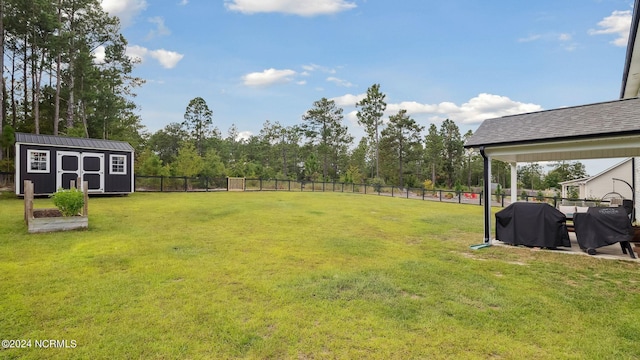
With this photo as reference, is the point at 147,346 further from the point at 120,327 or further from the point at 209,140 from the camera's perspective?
the point at 209,140

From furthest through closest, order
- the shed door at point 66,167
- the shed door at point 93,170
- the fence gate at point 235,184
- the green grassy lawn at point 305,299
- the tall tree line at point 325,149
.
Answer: the tall tree line at point 325,149, the fence gate at point 235,184, the shed door at point 93,170, the shed door at point 66,167, the green grassy lawn at point 305,299

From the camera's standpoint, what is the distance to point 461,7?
39.0ft

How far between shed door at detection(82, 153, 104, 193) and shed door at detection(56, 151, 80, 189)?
0.91 feet

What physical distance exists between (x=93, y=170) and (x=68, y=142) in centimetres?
160

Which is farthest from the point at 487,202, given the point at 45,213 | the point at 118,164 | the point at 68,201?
the point at 118,164

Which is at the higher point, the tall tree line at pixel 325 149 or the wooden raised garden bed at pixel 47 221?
the tall tree line at pixel 325 149

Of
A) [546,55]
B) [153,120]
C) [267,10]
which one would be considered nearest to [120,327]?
[267,10]

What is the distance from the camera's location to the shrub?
24.5ft

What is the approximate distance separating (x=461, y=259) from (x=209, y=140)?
38.1 meters

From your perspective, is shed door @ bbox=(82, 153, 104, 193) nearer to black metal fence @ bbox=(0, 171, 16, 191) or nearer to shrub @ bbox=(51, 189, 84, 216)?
black metal fence @ bbox=(0, 171, 16, 191)

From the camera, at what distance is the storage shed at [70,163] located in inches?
516

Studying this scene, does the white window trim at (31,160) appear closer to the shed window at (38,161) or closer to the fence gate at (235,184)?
the shed window at (38,161)

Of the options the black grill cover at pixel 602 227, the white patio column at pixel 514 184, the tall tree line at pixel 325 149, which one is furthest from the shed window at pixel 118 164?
the black grill cover at pixel 602 227

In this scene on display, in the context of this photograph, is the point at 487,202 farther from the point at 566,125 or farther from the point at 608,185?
the point at 608,185
